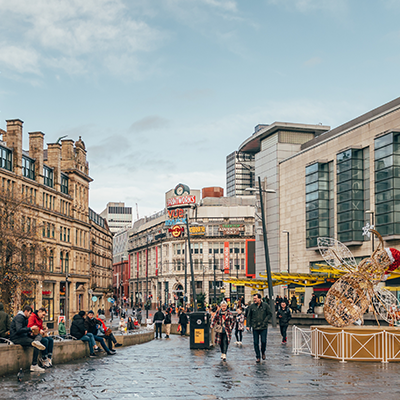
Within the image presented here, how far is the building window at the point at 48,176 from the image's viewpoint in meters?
70.6

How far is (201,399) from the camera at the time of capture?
982 cm

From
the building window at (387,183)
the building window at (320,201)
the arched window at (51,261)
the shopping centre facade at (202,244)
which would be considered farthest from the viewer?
the shopping centre facade at (202,244)

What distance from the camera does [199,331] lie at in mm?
20453

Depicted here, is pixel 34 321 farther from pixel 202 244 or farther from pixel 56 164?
pixel 202 244

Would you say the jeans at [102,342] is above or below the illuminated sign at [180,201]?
below

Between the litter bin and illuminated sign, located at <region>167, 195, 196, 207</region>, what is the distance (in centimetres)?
10274

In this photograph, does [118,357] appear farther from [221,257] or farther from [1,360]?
[221,257]

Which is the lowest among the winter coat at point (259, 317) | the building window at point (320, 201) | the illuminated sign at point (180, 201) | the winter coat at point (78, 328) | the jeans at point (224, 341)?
the jeans at point (224, 341)

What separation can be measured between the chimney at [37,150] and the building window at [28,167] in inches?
20.0

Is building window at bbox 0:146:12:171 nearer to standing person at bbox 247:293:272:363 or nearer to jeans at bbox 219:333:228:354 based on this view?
jeans at bbox 219:333:228:354

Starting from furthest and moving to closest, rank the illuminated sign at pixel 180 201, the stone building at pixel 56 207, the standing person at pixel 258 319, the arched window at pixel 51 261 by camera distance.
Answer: the illuminated sign at pixel 180 201 → the arched window at pixel 51 261 → the stone building at pixel 56 207 → the standing person at pixel 258 319

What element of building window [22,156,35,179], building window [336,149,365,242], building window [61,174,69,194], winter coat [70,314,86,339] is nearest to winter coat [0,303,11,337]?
winter coat [70,314,86,339]

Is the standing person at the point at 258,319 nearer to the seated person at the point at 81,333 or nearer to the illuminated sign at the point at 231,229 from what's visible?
the seated person at the point at 81,333

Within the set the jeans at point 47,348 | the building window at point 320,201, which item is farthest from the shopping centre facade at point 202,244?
the jeans at point 47,348
